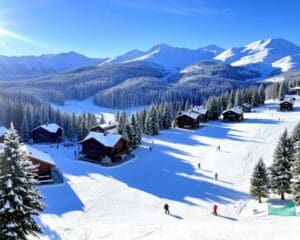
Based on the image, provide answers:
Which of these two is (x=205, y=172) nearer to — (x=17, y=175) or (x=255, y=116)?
(x=17, y=175)

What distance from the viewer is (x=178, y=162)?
52.8 meters

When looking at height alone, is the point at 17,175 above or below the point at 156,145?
above

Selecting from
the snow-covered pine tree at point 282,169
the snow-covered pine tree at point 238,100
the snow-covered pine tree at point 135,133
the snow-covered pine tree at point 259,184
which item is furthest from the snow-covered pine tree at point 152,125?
the snow-covered pine tree at point 238,100

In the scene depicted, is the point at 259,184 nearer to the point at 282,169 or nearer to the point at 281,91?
the point at 282,169

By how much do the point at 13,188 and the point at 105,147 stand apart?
118ft

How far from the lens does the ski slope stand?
24453 millimetres

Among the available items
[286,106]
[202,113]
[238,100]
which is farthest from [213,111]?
[286,106]

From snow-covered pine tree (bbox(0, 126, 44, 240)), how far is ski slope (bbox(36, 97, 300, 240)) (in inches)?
273

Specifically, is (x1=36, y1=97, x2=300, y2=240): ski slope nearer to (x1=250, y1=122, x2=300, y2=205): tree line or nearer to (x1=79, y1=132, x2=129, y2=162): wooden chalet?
(x1=250, y1=122, x2=300, y2=205): tree line

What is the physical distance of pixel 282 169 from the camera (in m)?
37.9

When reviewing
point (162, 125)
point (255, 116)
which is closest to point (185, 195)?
point (162, 125)

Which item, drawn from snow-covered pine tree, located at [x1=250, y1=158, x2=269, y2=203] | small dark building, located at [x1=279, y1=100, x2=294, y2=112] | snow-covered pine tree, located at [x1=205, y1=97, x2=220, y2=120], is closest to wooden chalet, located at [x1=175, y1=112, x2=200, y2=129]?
snow-covered pine tree, located at [x1=205, y1=97, x2=220, y2=120]

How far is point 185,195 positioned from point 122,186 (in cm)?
773

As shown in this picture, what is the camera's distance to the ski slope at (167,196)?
2445 cm
